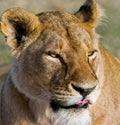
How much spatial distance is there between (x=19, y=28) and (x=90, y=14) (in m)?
0.52

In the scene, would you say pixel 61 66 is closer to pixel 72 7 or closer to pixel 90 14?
pixel 90 14

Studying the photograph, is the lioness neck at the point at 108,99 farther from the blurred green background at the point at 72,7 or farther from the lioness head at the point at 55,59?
the blurred green background at the point at 72,7

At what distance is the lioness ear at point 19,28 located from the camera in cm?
437

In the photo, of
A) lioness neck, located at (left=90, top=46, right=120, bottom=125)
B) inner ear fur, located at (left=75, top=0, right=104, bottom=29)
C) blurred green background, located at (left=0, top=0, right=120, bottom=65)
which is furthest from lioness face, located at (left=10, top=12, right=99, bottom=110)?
blurred green background, located at (left=0, top=0, right=120, bottom=65)

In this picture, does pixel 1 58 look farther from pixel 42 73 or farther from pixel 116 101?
pixel 42 73

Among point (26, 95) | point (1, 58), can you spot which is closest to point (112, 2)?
point (1, 58)

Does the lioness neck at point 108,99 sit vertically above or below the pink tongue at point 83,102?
below

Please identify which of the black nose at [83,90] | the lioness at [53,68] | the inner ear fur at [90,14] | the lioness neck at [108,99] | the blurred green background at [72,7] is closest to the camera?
the black nose at [83,90]

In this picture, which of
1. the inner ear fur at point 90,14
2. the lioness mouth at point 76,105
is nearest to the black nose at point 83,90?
the lioness mouth at point 76,105

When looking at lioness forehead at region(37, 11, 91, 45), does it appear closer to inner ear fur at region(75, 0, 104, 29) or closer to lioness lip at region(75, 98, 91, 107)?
inner ear fur at region(75, 0, 104, 29)

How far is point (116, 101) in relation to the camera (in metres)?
5.00

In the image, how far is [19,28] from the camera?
4.42 meters

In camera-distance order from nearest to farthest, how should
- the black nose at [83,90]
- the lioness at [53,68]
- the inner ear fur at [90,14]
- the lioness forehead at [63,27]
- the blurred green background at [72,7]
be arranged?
the black nose at [83,90]
the lioness at [53,68]
the lioness forehead at [63,27]
the inner ear fur at [90,14]
the blurred green background at [72,7]

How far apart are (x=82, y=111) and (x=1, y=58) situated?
3.94 meters
